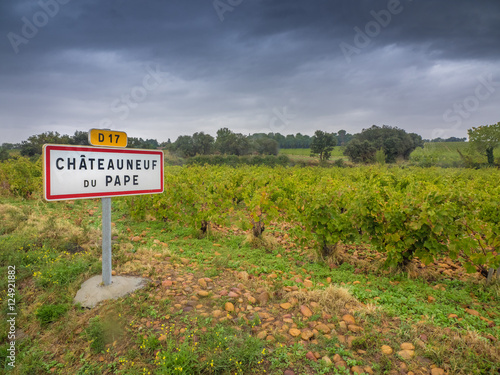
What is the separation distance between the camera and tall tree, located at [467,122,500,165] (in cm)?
3525

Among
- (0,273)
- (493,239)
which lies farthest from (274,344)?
(0,273)

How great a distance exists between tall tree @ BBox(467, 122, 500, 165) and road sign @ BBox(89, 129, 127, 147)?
44.0 metres

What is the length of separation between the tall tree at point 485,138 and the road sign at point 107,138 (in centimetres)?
4405

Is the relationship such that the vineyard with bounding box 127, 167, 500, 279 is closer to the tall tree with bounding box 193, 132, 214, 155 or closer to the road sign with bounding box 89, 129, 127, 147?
the road sign with bounding box 89, 129, 127, 147

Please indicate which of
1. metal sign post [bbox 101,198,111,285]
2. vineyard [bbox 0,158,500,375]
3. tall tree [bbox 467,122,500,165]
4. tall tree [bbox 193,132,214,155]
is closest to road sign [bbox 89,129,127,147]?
metal sign post [bbox 101,198,111,285]

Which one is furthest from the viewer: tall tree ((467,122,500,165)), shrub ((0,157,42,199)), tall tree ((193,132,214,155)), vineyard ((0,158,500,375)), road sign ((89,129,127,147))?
tall tree ((193,132,214,155))

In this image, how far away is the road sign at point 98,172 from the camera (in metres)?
2.70

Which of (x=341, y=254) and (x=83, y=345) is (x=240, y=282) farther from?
(x=341, y=254)

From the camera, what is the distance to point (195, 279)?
12.7ft

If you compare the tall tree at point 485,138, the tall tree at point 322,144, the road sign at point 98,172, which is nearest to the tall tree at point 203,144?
the tall tree at point 322,144

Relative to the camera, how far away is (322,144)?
5284 centimetres

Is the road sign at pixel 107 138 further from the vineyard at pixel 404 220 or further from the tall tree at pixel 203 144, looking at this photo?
the tall tree at pixel 203 144

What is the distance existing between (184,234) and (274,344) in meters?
4.47

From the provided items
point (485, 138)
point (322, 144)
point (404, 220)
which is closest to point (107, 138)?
point (404, 220)
